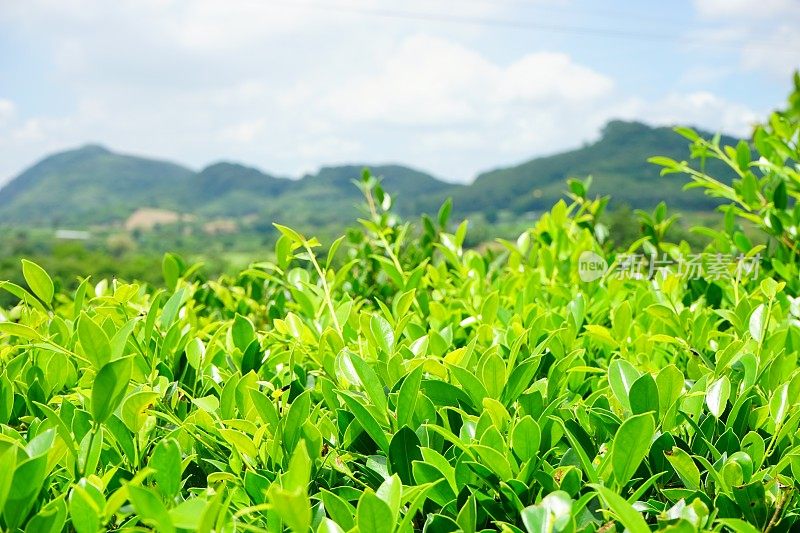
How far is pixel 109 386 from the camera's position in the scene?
0.74 meters

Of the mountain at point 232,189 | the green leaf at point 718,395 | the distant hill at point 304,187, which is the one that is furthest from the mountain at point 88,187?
the green leaf at point 718,395

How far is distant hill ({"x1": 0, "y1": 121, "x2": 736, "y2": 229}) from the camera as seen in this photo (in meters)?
99.4

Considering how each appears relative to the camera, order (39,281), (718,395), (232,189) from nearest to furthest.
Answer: (718,395), (39,281), (232,189)

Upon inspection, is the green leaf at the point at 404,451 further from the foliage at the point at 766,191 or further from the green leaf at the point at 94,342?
the foliage at the point at 766,191

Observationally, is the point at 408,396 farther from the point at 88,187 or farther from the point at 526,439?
the point at 88,187

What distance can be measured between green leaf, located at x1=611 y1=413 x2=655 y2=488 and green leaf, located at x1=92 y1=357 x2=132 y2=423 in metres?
0.55

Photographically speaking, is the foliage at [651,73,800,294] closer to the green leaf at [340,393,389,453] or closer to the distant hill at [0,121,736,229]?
the green leaf at [340,393,389,453]

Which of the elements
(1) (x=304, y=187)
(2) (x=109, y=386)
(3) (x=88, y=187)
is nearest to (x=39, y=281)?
(2) (x=109, y=386)

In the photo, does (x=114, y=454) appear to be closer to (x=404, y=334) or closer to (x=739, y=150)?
(x=404, y=334)

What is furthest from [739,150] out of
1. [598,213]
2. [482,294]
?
[482,294]

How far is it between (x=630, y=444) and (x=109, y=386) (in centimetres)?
58

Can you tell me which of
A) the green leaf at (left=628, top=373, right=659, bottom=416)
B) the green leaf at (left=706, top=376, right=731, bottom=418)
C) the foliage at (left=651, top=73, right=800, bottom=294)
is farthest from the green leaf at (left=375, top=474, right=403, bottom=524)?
the foliage at (left=651, top=73, right=800, bottom=294)

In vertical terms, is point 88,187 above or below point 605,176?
above

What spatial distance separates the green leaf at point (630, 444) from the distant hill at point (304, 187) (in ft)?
298
